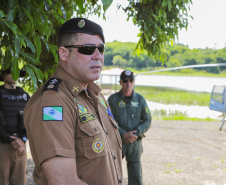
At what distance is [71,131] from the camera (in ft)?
4.13

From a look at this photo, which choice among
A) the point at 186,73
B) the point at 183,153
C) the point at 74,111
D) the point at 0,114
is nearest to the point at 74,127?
the point at 74,111

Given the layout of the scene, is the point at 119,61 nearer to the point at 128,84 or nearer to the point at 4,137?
the point at 128,84

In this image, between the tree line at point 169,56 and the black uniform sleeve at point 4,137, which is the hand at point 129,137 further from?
the tree line at point 169,56

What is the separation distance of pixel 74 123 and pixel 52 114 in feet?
0.40

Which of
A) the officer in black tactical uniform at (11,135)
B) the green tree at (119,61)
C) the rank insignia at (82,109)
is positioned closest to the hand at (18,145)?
the officer in black tactical uniform at (11,135)

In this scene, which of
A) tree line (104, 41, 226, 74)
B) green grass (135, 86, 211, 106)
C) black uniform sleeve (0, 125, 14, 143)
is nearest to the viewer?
black uniform sleeve (0, 125, 14, 143)

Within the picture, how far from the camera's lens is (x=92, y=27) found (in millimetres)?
1471

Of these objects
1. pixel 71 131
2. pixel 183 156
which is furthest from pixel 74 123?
pixel 183 156

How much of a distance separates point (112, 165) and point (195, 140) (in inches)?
287

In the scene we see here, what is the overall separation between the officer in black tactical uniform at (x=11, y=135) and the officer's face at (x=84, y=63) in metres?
1.95

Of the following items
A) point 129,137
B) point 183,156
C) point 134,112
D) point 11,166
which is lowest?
point 183,156

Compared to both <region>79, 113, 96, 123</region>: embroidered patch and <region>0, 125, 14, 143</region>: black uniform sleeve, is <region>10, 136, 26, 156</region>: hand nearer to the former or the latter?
<region>0, 125, 14, 143</region>: black uniform sleeve

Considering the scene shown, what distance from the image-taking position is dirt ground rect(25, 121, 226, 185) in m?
5.12

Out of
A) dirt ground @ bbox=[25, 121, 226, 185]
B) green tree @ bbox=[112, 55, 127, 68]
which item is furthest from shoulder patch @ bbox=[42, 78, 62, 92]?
green tree @ bbox=[112, 55, 127, 68]
